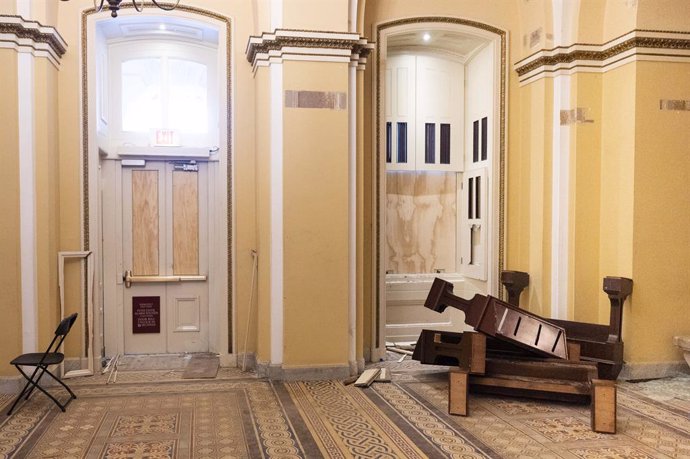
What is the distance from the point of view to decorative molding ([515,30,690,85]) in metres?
6.16

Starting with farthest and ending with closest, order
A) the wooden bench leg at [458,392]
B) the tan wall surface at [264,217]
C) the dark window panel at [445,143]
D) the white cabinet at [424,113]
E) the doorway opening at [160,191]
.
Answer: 1. the dark window panel at [445,143]
2. the white cabinet at [424,113]
3. the doorway opening at [160,191]
4. the tan wall surface at [264,217]
5. the wooden bench leg at [458,392]

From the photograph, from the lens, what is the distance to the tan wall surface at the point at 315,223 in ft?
20.5

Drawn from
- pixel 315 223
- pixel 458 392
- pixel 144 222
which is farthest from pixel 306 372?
pixel 144 222

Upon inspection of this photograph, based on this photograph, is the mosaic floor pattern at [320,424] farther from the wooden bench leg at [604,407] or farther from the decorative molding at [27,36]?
the decorative molding at [27,36]

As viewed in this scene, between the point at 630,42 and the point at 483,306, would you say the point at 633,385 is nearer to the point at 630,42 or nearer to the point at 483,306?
the point at 483,306

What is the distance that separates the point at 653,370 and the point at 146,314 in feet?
18.7

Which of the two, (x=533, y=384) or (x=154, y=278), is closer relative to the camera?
(x=533, y=384)

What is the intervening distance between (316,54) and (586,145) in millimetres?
3082

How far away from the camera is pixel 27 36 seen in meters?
5.88

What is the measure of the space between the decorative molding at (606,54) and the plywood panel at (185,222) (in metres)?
4.16

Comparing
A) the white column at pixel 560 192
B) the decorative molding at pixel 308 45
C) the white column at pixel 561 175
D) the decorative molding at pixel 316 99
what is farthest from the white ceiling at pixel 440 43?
the decorative molding at pixel 316 99

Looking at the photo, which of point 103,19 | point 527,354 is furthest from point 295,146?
point 527,354

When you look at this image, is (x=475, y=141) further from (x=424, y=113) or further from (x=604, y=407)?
(x=604, y=407)

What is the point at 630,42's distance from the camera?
6.19 meters
